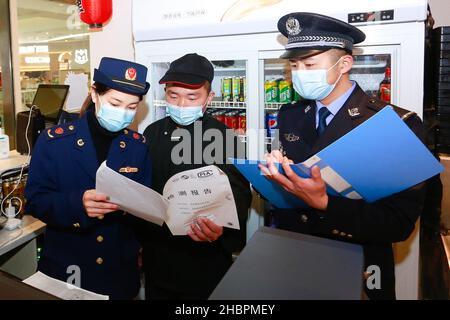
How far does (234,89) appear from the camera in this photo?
248cm

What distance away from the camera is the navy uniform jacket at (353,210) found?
49.8 inches

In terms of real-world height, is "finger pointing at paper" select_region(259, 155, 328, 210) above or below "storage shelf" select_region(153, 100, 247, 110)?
below

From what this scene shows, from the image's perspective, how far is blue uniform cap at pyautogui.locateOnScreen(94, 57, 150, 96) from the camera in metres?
1.57

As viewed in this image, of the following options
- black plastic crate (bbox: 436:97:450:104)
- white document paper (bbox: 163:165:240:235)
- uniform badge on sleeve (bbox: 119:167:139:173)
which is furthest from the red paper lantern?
black plastic crate (bbox: 436:97:450:104)

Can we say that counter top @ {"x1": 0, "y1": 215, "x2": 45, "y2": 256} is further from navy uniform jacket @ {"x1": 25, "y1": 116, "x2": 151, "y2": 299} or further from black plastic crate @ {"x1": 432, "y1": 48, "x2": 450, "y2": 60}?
black plastic crate @ {"x1": 432, "y1": 48, "x2": 450, "y2": 60}

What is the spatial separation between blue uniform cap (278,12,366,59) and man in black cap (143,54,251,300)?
449 millimetres

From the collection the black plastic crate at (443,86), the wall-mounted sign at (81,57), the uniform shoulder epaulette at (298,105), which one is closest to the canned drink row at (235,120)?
the uniform shoulder epaulette at (298,105)

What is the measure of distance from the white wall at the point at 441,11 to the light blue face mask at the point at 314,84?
1.74 meters

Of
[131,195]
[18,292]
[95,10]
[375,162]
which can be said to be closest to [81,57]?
[95,10]

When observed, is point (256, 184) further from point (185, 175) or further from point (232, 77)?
point (232, 77)

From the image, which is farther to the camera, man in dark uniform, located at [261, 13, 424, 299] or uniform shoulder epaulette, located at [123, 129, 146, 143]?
uniform shoulder epaulette, located at [123, 129, 146, 143]

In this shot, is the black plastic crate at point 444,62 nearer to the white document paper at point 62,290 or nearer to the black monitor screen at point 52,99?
the white document paper at point 62,290
